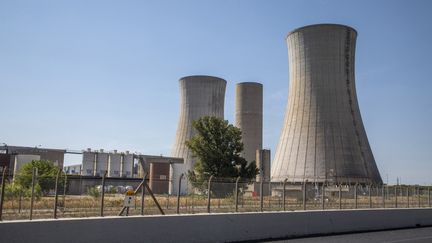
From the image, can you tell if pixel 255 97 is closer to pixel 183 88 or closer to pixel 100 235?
pixel 183 88

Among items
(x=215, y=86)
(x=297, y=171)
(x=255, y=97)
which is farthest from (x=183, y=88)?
(x=255, y=97)

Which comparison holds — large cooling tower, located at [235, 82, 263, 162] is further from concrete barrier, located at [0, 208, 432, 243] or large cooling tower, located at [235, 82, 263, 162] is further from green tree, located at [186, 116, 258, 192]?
concrete barrier, located at [0, 208, 432, 243]

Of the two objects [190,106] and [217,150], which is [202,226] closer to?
[217,150]

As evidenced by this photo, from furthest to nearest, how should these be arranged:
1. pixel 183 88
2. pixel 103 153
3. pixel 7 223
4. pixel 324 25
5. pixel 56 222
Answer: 1. pixel 103 153
2. pixel 183 88
3. pixel 324 25
4. pixel 56 222
5. pixel 7 223

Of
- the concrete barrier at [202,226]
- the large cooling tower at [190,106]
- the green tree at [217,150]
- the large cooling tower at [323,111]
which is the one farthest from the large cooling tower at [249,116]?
the concrete barrier at [202,226]

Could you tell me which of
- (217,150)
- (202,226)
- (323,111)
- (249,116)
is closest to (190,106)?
(323,111)

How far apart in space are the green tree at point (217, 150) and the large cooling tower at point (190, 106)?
54.6 feet

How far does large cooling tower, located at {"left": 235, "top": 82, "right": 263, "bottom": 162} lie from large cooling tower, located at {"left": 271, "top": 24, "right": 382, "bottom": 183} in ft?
99.2

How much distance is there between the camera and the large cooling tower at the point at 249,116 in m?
68.3

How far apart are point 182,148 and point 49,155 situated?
30.7 m

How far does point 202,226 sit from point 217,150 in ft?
59.4

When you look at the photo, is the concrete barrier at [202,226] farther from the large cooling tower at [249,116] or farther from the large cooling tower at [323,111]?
the large cooling tower at [249,116]

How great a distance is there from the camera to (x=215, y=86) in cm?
4925

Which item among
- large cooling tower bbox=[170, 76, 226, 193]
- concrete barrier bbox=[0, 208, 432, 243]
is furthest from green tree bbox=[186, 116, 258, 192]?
large cooling tower bbox=[170, 76, 226, 193]
